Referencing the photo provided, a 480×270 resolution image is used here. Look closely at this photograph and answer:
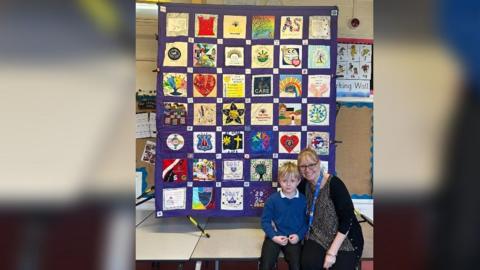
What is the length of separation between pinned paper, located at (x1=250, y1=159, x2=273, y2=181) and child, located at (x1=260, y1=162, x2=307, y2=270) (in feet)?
0.83

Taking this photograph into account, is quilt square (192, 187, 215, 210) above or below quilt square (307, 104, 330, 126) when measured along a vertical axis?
below

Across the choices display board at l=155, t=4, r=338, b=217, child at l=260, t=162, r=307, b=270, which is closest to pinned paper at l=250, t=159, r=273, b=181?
display board at l=155, t=4, r=338, b=217

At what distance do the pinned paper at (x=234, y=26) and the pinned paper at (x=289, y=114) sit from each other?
2.00 feet

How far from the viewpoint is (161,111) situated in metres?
2.44

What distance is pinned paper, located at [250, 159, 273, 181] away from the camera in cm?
252

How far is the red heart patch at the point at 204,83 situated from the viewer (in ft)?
8.16

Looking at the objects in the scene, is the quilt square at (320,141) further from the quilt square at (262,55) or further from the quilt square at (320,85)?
the quilt square at (262,55)

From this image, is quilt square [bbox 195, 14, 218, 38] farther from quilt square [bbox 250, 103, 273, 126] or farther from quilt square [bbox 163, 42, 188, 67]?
quilt square [bbox 250, 103, 273, 126]

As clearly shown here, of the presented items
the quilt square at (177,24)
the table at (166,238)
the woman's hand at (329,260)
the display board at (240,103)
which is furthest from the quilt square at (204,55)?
the woman's hand at (329,260)

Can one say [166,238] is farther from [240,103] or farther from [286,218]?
[240,103]

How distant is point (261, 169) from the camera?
252 centimetres
